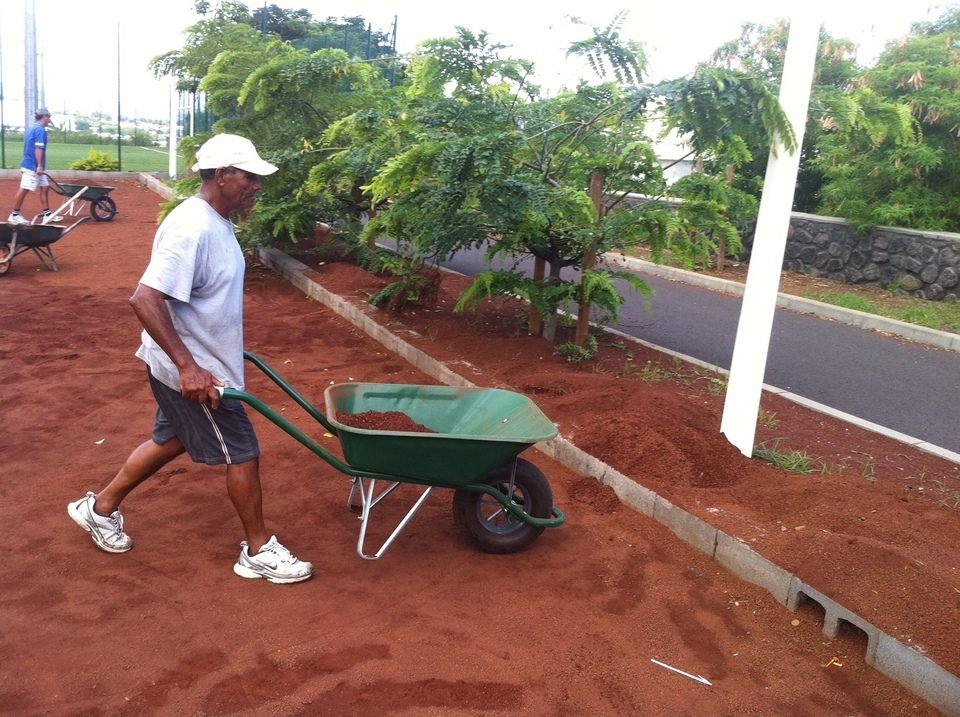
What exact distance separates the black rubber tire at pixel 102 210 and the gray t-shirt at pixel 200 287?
12758 millimetres

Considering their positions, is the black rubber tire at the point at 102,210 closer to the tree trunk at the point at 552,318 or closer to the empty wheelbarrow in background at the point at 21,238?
the empty wheelbarrow in background at the point at 21,238

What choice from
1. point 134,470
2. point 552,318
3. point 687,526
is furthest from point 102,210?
point 687,526

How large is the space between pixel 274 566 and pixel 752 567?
6.75 feet

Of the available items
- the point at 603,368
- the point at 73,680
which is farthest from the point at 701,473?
the point at 73,680

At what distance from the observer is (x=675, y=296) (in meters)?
11.9

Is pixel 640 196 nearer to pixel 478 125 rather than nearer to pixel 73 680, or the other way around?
pixel 478 125

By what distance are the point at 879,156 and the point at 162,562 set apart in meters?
11.7

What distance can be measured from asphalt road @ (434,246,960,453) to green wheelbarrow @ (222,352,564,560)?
3.55 metres

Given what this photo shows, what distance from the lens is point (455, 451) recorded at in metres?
3.55

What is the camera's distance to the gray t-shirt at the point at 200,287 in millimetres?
3266

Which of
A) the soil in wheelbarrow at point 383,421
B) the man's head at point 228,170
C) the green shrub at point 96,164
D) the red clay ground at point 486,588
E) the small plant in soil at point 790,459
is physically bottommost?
the red clay ground at point 486,588

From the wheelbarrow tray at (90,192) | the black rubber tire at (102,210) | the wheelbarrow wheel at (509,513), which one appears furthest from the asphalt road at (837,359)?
the black rubber tire at (102,210)

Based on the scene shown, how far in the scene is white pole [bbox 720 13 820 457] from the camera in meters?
4.59

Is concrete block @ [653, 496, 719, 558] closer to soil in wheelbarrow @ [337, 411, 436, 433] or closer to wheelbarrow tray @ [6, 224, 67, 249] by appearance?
soil in wheelbarrow @ [337, 411, 436, 433]
